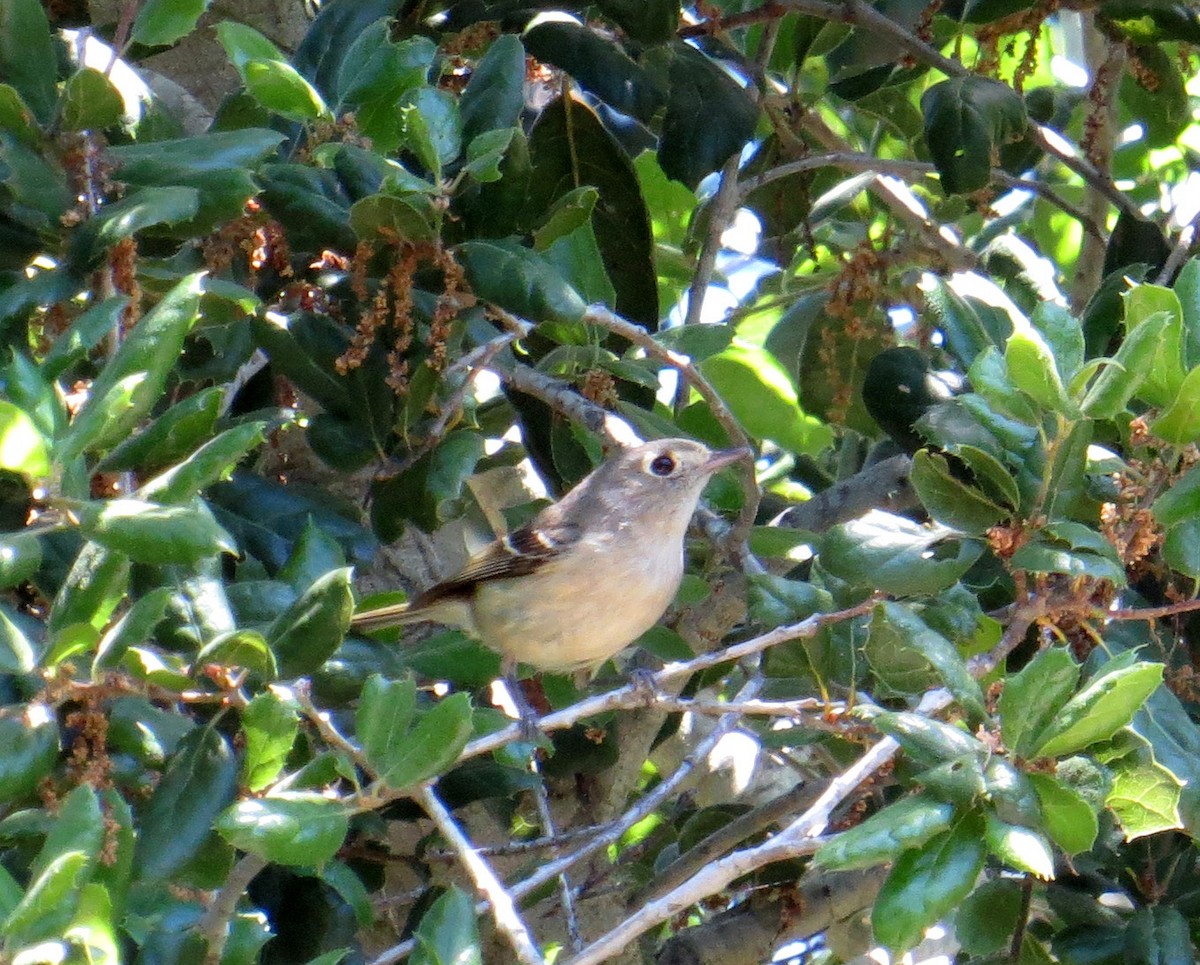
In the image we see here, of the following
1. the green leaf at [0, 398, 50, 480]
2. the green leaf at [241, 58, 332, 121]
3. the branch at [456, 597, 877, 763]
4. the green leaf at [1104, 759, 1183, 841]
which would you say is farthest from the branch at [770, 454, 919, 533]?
the green leaf at [0, 398, 50, 480]

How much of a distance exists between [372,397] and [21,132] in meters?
0.95

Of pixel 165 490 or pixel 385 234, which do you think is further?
pixel 385 234

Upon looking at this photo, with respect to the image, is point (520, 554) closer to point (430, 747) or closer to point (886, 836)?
point (430, 747)

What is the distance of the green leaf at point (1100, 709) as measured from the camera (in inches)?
86.7

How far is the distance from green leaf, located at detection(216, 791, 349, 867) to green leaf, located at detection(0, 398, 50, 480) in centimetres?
58

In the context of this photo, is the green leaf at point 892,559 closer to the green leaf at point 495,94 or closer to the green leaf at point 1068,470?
the green leaf at point 1068,470

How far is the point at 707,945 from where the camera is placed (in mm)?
4402

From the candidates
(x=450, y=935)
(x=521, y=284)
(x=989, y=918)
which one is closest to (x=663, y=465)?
(x=521, y=284)

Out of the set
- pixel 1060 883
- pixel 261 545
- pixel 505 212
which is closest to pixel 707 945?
pixel 1060 883

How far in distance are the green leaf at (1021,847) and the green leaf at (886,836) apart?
8 cm

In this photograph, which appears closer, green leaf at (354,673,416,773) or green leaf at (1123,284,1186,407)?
green leaf at (354,673,416,773)

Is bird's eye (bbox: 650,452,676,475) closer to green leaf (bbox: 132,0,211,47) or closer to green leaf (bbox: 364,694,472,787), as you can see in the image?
green leaf (bbox: 132,0,211,47)

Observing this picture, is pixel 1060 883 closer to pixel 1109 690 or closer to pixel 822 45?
pixel 1109 690

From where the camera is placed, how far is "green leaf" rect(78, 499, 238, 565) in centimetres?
213
